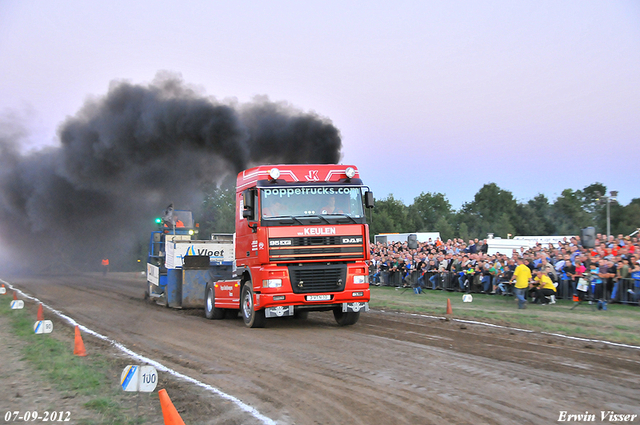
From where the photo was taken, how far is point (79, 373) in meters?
7.62

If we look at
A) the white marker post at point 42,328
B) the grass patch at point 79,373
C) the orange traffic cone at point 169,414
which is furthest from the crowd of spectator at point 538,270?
the orange traffic cone at point 169,414

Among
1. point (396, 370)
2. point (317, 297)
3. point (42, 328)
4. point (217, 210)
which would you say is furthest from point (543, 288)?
point (217, 210)

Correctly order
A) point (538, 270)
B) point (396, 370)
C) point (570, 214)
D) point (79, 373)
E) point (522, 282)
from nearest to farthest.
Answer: point (396, 370) → point (79, 373) → point (522, 282) → point (538, 270) → point (570, 214)

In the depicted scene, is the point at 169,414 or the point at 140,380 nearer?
the point at 169,414

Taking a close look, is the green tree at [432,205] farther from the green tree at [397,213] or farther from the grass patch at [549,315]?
the grass patch at [549,315]

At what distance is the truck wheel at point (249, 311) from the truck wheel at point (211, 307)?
2220 millimetres

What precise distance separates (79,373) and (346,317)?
6369mm

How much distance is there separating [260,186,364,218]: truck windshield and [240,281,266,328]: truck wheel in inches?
76.4

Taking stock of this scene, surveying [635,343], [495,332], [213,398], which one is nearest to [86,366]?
[213,398]

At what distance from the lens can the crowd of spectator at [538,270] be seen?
647 inches

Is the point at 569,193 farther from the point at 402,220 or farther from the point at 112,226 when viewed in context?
the point at 112,226

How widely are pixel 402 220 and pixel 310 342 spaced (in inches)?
3033

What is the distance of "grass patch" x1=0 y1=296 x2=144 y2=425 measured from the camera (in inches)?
234

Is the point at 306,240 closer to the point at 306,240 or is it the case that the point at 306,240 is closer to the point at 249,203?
the point at 306,240
